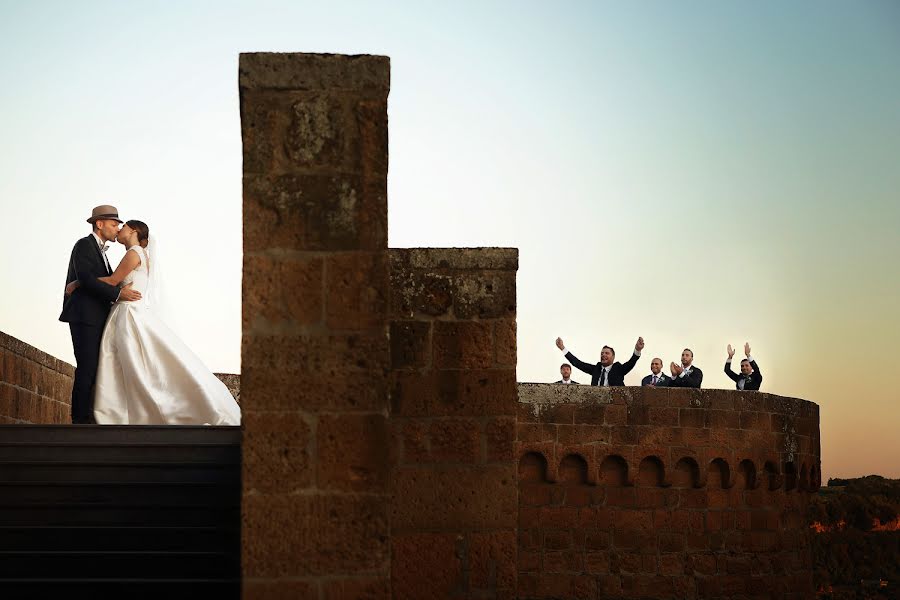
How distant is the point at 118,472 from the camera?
6715mm

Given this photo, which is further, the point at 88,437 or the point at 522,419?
the point at 522,419

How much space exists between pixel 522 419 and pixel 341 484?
11.8m

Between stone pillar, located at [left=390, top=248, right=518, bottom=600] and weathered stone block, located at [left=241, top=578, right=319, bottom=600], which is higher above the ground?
stone pillar, located at [left=390, top=248, right=518, bottom=600]

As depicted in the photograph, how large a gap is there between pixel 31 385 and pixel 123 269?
1566mm

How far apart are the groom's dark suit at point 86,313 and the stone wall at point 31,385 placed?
720 mm

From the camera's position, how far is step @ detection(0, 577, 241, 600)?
588cm

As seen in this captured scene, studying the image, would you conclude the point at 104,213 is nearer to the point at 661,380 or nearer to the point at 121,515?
the point at 121,515

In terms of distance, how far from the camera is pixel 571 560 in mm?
16594

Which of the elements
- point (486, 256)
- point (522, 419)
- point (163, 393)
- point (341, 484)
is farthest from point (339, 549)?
point (522, 419)

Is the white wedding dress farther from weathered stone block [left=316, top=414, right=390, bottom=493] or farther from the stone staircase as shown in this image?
weathered stone block [left=316, top=414, right=390, bottom=493]

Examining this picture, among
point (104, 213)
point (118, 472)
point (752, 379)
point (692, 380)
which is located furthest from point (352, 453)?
point (752, 379)

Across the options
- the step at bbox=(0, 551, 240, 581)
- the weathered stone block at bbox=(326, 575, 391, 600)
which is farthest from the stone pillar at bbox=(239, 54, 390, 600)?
the step at bbox=(0, 551, 240, 581)

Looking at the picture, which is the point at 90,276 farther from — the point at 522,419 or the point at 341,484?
the point at 522,419

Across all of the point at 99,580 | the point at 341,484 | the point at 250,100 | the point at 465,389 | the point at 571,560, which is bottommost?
the point at 571,560
